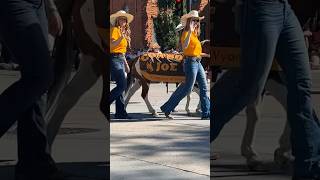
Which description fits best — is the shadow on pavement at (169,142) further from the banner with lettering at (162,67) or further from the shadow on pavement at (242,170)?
the banner with lettering at (162,67)

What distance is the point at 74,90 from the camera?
326cm

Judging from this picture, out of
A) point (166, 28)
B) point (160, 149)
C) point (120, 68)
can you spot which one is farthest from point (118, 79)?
point (166, 28)

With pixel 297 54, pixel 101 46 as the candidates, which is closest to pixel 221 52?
pixel 297 54

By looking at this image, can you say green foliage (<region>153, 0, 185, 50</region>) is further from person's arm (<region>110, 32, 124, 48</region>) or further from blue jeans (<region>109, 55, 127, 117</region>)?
person's arm (<region>110, 32, 124, 48</region>)

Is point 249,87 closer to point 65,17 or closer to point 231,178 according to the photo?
point 231,178

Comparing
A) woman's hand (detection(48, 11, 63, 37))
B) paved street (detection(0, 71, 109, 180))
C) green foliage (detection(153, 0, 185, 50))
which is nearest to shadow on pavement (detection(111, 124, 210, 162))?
paved street (detection(0, 71, 109, 180))

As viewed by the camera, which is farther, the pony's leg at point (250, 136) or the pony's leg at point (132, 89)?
the pony's leg at point (132, 89)

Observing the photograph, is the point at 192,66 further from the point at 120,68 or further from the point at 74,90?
the point at 74,90

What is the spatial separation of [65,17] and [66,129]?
2.01 ft

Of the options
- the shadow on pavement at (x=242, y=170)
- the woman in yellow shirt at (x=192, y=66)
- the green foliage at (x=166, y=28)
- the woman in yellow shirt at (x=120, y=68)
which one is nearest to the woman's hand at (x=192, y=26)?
the woman in yellow shirt at (x=192, y=66)

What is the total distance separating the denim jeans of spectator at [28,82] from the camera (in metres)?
3.06

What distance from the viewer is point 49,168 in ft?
10.8

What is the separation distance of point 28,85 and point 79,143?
447 millimetres

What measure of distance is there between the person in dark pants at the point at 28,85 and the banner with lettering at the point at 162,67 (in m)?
7.94
